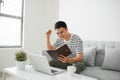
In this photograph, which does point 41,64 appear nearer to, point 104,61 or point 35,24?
point 104,61

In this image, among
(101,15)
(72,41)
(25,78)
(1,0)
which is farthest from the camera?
(1,0)

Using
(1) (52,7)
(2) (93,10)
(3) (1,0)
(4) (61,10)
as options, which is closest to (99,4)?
(2) (93,10)

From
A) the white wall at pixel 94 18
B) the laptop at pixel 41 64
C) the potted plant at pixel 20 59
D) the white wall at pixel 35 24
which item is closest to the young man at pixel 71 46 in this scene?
the laptop at pixel 41 64

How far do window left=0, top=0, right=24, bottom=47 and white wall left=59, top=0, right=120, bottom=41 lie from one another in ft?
3.59

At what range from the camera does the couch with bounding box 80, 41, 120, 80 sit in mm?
1948

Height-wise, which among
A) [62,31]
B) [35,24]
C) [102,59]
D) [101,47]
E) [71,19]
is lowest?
[102,59]

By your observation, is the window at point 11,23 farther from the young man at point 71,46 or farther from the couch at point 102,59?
the young man at point 71,46

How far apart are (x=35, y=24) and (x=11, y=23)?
0.57 metres

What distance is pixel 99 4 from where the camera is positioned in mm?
2877

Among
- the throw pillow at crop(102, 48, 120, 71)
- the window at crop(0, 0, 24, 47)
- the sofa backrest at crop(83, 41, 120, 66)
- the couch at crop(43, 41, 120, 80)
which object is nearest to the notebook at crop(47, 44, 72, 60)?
the couch at crop(43, 41, 120, 80)

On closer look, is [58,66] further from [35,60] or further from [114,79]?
[114,79]

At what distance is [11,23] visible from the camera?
138 inches

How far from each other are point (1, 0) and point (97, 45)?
2239mm

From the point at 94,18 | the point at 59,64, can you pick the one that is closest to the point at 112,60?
the point at 59,64
